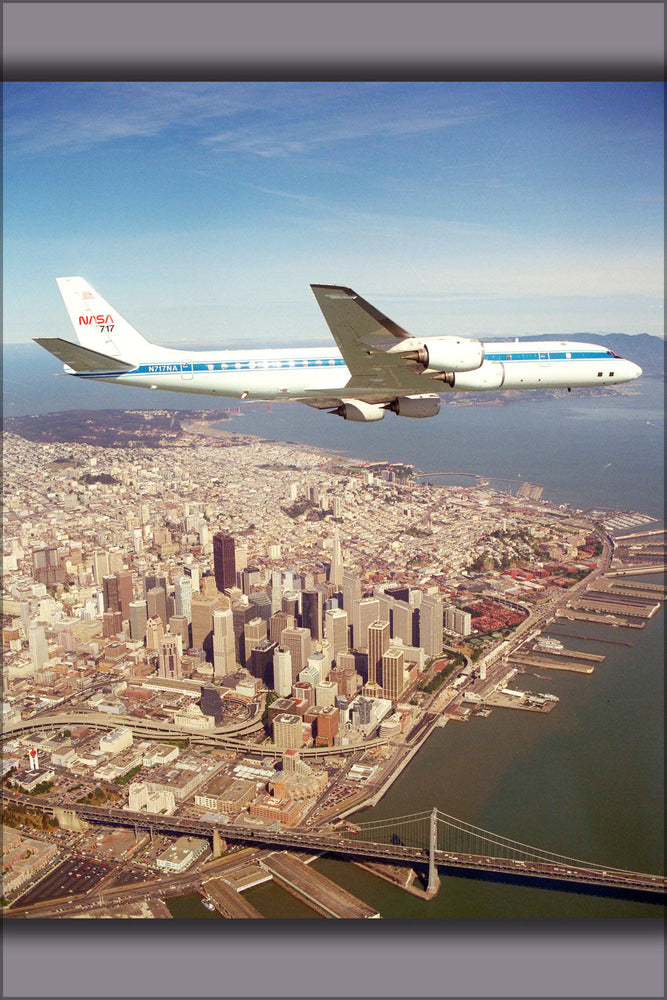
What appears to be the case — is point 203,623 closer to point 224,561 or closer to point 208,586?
point 208,586

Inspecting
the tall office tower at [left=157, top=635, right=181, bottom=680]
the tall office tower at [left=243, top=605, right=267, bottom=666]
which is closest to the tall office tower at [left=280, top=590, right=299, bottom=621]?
the tall office tower at [left=243, top=605, right=267, bottom=666]

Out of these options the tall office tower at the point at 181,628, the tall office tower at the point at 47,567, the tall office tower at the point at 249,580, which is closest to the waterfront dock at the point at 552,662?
the tall office tower at the point at 249,580

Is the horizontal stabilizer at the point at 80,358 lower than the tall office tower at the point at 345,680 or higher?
higher

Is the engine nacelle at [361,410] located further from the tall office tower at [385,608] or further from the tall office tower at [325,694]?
the tall office tower at [385,608]

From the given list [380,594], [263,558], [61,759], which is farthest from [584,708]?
[61,759]

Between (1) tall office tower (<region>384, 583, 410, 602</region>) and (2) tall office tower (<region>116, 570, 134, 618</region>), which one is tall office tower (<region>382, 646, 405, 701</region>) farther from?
(2) tall office tower (<region>116, 570, 134, 618</region>)

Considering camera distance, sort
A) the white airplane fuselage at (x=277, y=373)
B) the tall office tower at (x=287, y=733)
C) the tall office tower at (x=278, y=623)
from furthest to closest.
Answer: the tall office tower at (x=278, y=623)
the tall office tower at (x=287, y=733)
the white airplane fuselage at (x=277, y=373)
